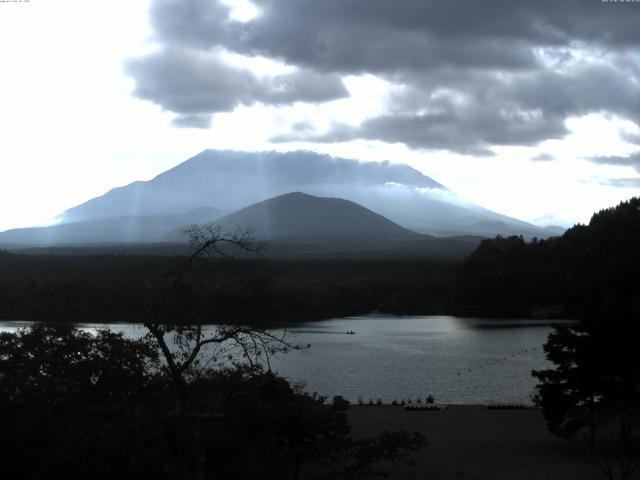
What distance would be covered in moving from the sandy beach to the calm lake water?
8.92ft

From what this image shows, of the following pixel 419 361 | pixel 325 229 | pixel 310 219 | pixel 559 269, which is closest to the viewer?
pixel 419 361

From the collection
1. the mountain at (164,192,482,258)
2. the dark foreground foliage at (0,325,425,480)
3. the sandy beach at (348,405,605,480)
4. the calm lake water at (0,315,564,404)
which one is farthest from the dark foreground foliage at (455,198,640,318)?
the mountain at (164,192,482,258)

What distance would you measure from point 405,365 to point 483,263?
131 ft

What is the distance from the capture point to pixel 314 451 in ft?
28.7

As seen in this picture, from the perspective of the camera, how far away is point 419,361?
31.2 meters

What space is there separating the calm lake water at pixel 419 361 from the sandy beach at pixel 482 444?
272 cm

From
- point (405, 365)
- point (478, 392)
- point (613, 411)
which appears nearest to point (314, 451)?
point (613, 411)

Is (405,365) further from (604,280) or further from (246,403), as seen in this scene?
(604,280)

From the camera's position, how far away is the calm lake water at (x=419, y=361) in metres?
24.2

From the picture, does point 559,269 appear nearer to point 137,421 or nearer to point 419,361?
point 419,361

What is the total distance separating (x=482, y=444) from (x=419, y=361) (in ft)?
50.2

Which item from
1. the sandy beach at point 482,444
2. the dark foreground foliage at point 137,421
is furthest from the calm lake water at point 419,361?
the dark foreground foliage at point 137,421

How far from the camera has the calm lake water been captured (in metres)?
24.2

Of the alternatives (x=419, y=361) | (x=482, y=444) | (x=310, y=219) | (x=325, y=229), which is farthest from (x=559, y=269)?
(x=310, y=219)
